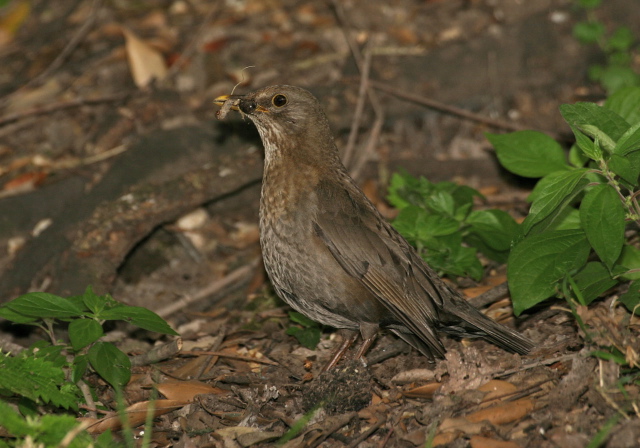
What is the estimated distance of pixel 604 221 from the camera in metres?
4.11

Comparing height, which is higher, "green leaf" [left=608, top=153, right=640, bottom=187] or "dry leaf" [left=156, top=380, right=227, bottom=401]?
"green leaf" [left=608, top=153, right=640, bottom=187]

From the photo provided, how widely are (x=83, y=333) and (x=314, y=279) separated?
1425 mm

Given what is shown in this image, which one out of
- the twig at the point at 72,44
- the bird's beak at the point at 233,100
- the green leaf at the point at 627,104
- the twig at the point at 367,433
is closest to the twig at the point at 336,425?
the twig at the point at 367,433

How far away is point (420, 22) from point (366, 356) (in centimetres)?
473

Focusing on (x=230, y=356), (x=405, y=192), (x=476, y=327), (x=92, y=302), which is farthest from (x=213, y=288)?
(x=476, y=327)

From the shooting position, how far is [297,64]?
816 cm

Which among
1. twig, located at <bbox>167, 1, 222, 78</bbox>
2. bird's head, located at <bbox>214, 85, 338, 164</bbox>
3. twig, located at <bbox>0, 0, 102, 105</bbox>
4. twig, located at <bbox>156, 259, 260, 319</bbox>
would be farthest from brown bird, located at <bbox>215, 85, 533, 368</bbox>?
twig, located at <bbox>0, 0, 102, 105</bbox>

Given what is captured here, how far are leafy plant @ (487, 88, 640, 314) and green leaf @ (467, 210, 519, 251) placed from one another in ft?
2.09

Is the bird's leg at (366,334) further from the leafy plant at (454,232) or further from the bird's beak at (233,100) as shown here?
the bird's beak at (233,100)

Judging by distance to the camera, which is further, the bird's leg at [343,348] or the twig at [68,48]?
the twig at [68,48]

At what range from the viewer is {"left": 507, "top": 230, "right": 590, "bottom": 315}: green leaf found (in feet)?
14.2

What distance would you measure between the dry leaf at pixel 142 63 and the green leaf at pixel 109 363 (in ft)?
12.7

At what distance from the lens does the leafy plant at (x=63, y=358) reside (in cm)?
415

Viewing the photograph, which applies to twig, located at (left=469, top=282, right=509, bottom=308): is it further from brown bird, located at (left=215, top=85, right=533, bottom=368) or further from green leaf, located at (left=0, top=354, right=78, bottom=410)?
green leaf, located at (left=0, top=354, right=78, bottom=410)
